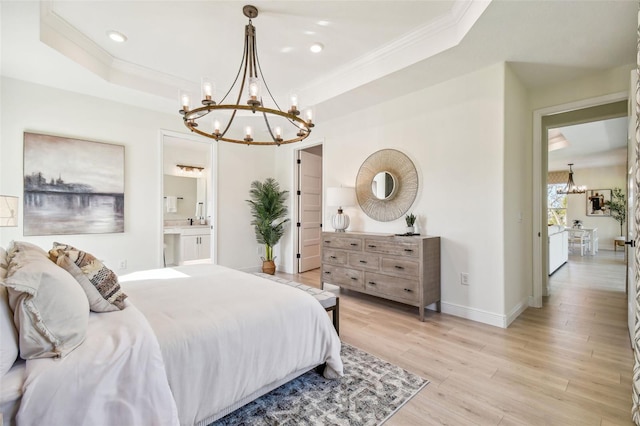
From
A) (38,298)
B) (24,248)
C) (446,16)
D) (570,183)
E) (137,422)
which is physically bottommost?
(137,422)

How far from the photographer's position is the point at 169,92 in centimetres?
385

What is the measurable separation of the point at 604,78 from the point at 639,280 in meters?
2.61

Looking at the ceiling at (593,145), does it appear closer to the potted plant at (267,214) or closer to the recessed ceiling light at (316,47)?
the recessed ceiling light at (316,47)

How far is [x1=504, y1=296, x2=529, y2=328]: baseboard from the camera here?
9.77 ft

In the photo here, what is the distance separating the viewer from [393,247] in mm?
3314

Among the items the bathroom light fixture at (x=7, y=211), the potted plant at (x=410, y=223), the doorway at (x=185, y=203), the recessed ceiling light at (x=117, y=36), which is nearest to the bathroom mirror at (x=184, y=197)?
the doorway at (x=185, y=203)

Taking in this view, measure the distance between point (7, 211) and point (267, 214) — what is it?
332cm

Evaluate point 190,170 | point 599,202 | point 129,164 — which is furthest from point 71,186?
point 599,202

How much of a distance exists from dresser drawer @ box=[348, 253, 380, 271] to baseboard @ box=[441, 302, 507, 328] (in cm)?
88

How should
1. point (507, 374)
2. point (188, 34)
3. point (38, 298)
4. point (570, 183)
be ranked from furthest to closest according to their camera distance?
point (570, 183) → point (188, 34) → point (507, 374) → point (38, 298)

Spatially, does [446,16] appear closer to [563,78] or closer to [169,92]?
[563,78]

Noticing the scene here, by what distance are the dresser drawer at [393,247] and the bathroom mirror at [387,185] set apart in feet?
1.80

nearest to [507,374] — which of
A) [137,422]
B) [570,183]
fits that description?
[137,422]

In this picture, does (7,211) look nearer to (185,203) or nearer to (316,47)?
(316,47)
